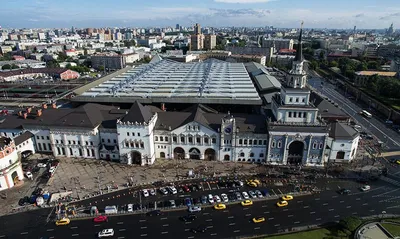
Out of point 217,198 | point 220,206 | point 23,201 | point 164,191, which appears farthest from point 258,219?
point 23,201

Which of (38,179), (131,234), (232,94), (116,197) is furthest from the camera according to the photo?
(232,94)

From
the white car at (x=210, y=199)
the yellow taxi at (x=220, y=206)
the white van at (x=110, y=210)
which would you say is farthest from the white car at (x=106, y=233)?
the yellow taxi at (x=220, y=206)

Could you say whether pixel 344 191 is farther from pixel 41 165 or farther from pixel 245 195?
pixel 41 165

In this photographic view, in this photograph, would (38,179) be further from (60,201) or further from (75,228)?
(75,228)

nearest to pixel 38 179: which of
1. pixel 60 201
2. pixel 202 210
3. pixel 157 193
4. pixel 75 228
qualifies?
pixel 60 201

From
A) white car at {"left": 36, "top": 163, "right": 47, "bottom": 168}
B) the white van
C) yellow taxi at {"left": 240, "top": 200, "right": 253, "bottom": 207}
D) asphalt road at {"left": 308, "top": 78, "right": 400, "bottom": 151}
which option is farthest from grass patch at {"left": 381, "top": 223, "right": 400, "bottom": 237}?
white car at {"left": 36, "top": 163, "right": 47, "bottom": 168}

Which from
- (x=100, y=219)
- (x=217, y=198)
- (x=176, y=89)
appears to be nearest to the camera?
(x=100, y=219)

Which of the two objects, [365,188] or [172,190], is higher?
[365,188]
